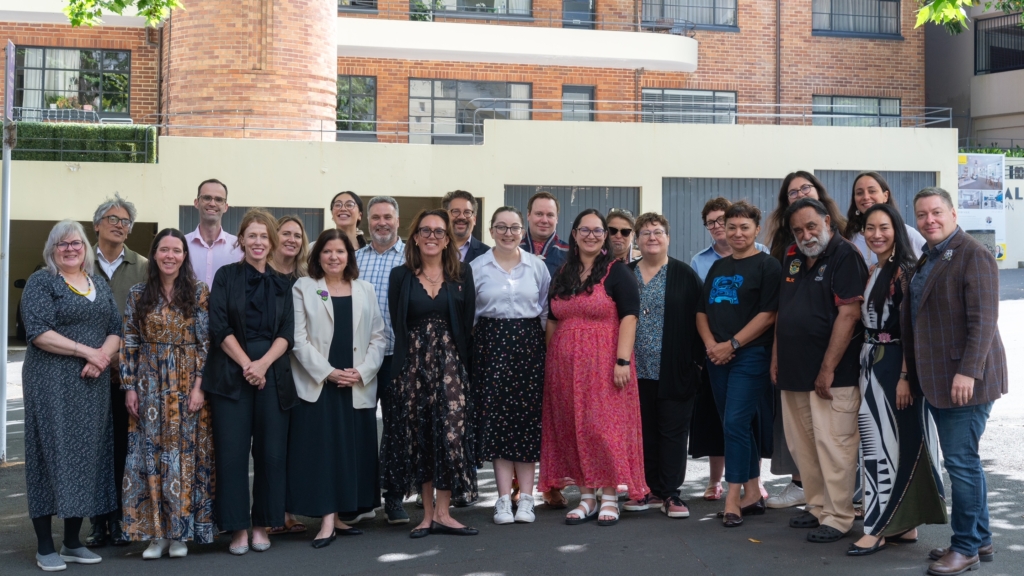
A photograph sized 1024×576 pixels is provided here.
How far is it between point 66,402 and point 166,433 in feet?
1.93

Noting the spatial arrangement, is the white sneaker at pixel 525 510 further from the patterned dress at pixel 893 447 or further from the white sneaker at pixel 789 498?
the patterned dress at pixel 893 447

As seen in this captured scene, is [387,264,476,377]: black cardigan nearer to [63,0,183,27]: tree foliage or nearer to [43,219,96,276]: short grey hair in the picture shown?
[43,219,96,276]: short grey hair

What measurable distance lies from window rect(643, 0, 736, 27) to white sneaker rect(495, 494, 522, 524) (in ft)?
63.8

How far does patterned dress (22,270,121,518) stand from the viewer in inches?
223

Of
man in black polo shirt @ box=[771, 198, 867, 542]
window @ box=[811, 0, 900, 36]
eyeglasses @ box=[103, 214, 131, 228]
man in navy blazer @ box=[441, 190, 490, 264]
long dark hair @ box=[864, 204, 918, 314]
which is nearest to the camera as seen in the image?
long dark hair @ box=[864, 204, 918, 314]

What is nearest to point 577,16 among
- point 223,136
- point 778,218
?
point 223,136

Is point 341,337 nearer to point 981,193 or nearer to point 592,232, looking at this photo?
point 592,232

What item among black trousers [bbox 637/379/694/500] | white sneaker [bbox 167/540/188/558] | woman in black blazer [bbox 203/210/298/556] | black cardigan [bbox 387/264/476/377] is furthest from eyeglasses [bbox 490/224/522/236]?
white sneaker [bbox 167/540/188/558]

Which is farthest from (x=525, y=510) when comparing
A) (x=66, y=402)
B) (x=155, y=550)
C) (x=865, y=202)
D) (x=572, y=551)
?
(x=865, y=202)

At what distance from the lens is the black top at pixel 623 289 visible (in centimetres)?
658

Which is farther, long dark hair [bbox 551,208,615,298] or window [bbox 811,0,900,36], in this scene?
window [bbox 811,0,900,36]

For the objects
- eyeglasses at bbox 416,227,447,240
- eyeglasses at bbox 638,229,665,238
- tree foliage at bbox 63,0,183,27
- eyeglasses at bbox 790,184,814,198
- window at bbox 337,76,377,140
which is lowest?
eyeglasses at bbox 416,227,447,240

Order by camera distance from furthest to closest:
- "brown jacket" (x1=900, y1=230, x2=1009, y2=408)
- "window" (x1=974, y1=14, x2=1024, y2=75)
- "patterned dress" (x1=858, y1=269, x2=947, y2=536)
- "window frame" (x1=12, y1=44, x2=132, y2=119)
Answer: "window" (x1=974, y1=14, x2=1024, y2=75) → "window frame" (x1=12, y1=44, x2=132, y2=119) → "patterned dress" (x1=858, y1=269, x2=947, y2=536) → "brown jacket" (x1=900, y1=230, x2=1009, y2=408)

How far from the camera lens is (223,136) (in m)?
16.4
